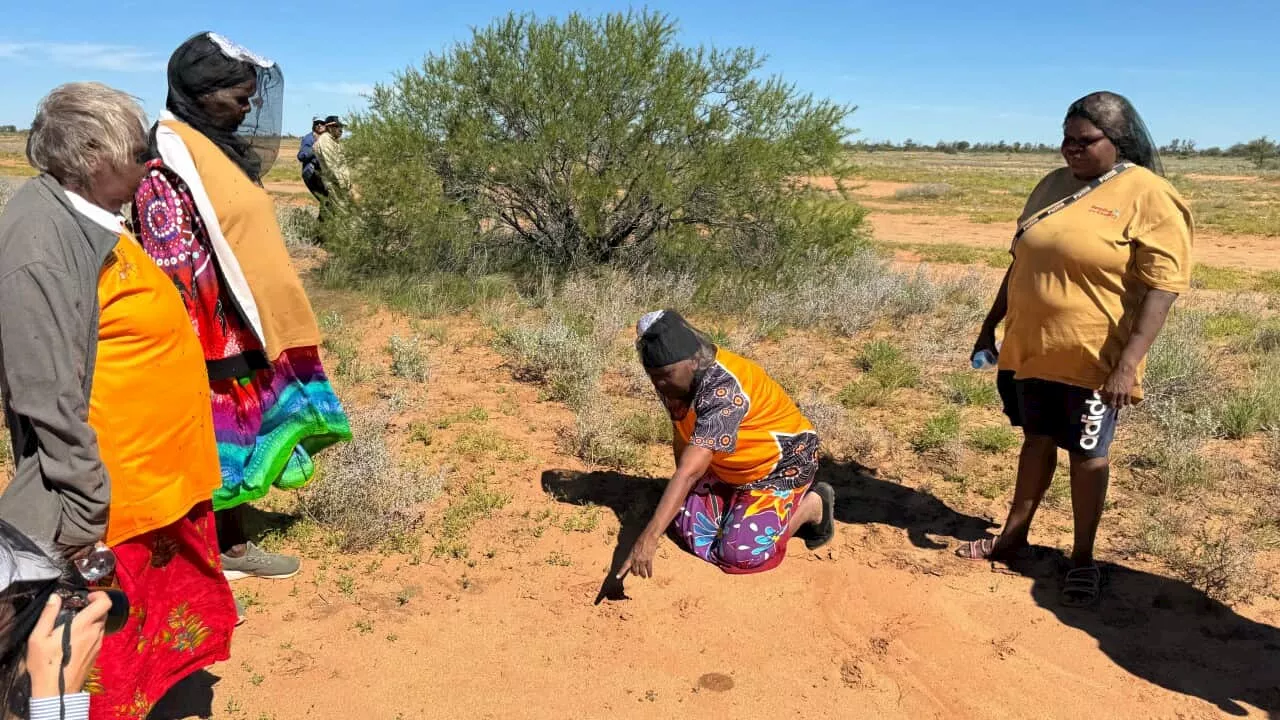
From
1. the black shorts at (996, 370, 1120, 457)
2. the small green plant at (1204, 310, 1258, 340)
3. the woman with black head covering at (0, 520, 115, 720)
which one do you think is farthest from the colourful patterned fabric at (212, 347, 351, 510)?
the small green plant at (1204, 310, 1258, 340)

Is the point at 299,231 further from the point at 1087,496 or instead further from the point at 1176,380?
the point at 1087,496

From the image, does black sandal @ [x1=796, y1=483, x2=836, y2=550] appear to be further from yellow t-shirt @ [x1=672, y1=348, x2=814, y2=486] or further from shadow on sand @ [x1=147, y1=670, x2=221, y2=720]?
shadow on sand @ [x1=147, y1=670, x2=221, y2=720]

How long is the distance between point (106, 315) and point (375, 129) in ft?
23.2

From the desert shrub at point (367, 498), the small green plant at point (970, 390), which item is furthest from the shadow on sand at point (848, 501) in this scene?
the small green plant at point (970, 390)

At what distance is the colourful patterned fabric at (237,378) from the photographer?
2992mm

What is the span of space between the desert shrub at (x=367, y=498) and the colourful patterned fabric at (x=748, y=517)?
4.12ft

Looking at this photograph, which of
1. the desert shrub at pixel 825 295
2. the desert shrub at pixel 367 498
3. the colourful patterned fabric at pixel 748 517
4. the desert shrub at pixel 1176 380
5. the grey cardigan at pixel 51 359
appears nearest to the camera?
the grey cardigan at pixel 51 359

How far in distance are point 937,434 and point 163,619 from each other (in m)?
4.08

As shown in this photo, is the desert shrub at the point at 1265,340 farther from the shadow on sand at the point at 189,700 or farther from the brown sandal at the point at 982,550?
the shadow on sand at the point at 189,700

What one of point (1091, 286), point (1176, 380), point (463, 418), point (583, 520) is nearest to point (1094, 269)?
point (1091, 286)

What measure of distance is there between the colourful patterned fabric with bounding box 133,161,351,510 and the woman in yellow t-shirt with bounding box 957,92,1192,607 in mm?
2741

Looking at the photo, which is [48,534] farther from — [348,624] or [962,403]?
[962,403]

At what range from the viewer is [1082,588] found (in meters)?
3.60

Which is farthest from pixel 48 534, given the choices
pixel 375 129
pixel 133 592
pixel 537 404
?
pixel 375 129
